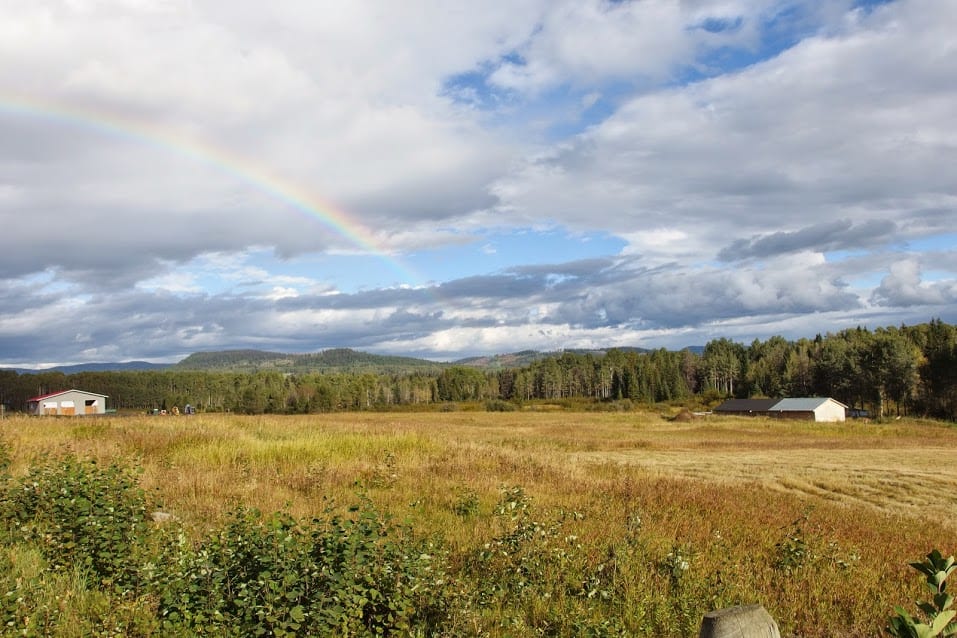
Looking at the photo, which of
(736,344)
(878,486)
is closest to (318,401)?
(736,344)

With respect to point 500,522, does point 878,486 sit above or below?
below

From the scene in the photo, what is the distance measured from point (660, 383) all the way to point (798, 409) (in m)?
59.6

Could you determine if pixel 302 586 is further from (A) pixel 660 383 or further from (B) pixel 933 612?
(A) pixel 660 383

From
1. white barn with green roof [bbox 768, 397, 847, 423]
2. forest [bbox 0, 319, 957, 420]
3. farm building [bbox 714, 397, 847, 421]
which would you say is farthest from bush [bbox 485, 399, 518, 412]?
white barn with green roof [bbox 768, 397, 847, 423]

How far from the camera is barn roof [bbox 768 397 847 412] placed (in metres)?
92.2

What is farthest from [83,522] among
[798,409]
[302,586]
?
[798,409]

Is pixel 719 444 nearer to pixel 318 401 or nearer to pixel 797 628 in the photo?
pixel 797 628

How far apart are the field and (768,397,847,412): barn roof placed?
70.4 m

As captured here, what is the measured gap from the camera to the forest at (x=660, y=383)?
106875 mm

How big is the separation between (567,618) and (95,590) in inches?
198

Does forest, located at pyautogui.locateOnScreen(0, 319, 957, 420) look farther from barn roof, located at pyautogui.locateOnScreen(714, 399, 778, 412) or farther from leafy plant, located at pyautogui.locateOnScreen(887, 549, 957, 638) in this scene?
leafy plant, located at pyautogui.locateOnScreen(887, 549, 957, 638)

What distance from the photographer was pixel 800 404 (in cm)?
9488

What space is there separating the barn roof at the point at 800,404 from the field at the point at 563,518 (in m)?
70.4

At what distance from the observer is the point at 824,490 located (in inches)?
936
